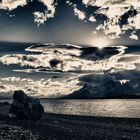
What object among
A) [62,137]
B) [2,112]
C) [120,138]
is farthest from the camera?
[2,112]

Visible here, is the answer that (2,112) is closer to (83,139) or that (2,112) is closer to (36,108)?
(36,108)

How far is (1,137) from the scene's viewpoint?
43125 mm

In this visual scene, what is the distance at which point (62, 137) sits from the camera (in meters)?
53.4

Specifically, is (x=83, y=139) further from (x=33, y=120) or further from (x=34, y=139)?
(x=33, y=120)

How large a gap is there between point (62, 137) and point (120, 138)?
10810 mm

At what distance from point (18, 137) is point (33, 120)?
3477cm

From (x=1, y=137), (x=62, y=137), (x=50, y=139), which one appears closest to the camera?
(x=1, y=137)

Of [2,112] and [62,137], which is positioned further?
[2,112]

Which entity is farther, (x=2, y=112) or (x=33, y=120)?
(x=2, y=112)

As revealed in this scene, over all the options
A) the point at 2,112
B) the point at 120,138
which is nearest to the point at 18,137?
the point at 120,138

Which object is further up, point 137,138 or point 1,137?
point 1,137

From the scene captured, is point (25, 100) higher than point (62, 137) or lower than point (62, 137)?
higher

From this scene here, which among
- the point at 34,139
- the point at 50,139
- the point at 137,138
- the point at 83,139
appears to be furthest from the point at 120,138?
the point at 34,139

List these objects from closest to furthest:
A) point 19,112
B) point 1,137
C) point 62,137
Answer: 1. point 1,137
2. point 62,137
3. point 19,112
